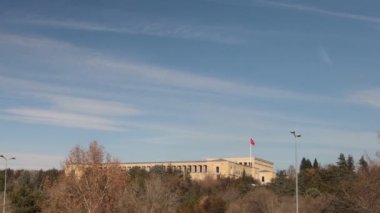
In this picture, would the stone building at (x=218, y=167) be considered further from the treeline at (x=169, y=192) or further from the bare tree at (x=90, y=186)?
the bare tree at (x=90, y=186)

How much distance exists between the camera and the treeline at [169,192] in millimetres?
40406

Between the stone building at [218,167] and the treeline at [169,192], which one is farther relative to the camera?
the stone building at [218,167]

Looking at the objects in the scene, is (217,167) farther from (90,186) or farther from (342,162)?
(90,186)

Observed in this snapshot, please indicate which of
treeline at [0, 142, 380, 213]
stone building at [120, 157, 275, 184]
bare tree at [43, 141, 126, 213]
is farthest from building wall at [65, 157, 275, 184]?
bare tree at [43, 141, 126, 213]

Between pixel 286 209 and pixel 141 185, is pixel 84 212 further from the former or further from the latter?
pixel 141 185

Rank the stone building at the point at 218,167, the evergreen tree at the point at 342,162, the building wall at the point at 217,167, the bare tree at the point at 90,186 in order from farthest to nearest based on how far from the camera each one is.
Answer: the stone building at the point at 218,167, the building wall at the point at 217,167, the evergreen tree at the point at 342,162, the bare tree at the point at 90,186

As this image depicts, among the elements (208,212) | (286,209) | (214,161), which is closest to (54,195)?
(286,209)

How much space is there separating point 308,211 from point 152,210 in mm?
17204

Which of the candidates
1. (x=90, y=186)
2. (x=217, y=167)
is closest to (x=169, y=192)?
Result: (x=90, y=186)

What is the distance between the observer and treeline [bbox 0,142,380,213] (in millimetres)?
40406

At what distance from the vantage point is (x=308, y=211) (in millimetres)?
61719

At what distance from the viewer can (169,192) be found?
7631 cm

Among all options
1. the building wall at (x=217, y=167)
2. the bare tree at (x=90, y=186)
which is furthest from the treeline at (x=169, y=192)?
the building wall at (x=217, y=167)

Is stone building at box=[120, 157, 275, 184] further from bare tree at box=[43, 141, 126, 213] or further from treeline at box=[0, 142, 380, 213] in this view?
bare tree at box=[43, 141, 126, 213]
